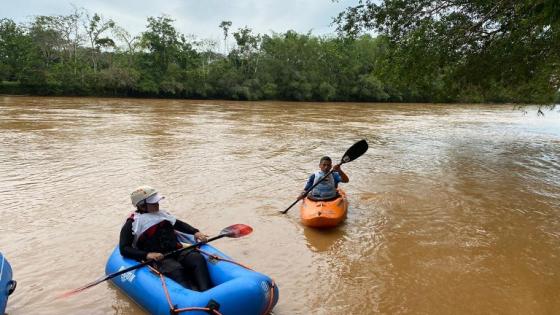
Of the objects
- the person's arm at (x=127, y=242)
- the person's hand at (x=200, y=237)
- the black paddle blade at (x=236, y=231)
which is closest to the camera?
the person's arm at (x=127, y=242)

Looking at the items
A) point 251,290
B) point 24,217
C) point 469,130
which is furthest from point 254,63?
point 251,290

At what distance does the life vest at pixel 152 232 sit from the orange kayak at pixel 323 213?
2.31 m

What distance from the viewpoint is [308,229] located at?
6168mm

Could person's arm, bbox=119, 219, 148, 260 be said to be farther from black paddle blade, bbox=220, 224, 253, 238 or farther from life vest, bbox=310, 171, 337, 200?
life vest, bbox=310, 171, 337, 200

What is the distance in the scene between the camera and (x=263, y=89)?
150 feet

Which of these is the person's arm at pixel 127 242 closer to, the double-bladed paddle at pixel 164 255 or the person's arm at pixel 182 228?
the double-bladed paddle at pixel 164 255

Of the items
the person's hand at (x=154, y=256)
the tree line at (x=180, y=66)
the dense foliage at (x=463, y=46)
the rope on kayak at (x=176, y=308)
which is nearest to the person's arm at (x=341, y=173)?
the person's hand at (x=154, y=256)

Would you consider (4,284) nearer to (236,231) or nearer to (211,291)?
(211,291)

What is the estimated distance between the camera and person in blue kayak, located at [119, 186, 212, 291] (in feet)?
12.7

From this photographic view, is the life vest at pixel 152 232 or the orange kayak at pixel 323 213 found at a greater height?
the life vest at pixel 152 232

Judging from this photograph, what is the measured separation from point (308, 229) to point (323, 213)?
14.1 inches

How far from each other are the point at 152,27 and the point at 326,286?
45.4 meters

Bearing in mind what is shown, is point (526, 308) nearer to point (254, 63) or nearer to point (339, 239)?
point (339, 239)

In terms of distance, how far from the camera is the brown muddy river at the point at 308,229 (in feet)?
14.3
